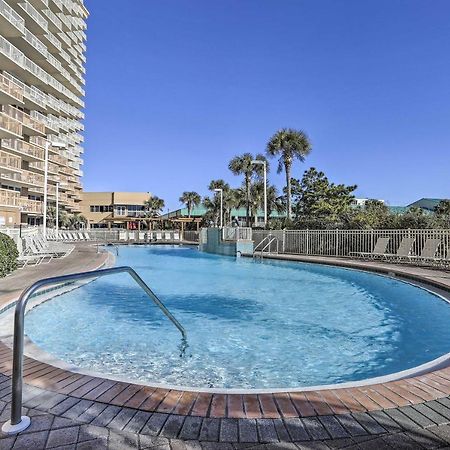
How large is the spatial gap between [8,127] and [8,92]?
278 centimetres

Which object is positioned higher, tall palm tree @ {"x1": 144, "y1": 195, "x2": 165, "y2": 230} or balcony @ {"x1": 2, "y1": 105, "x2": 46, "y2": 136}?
balcony @ {"x1": 2, "y1": 105, "x2": 46, "y2": 136}

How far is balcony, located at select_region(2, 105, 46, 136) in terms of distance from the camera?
32581 mm

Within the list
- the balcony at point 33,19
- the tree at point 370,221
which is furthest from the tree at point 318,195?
the balcony at point 33,19

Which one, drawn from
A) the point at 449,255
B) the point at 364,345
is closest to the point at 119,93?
the point at 449,255

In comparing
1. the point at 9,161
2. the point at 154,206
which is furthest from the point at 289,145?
the point at 154,206

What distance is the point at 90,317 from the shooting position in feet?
22.9

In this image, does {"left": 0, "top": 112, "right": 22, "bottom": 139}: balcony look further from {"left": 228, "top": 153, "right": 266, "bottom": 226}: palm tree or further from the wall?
{"left": 228, "top": 153, "right": 266, "bottom": 226}: palm tree

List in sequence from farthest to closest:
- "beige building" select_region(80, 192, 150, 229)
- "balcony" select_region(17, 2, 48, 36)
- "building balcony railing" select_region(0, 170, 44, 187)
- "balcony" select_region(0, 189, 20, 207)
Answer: "beige building" select_region(80, 192, 150, 229) < "balcony" select_region(17, 2, 48, 36) < "building balcony railing" select_region(0, 170, 44, 187) < "balcony" select_region(0, 189, 20, 207)

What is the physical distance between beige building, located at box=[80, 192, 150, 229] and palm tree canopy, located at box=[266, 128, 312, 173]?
43315 millimetres

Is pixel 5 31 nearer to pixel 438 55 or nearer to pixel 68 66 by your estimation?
pixel 68 66

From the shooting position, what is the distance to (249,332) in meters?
6.13

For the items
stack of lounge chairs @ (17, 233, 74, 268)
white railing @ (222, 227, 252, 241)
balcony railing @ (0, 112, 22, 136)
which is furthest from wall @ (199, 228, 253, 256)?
balcony railing @ (0, 112, 22, 136)

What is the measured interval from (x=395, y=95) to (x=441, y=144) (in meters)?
6.04

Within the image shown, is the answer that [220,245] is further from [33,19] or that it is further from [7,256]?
[33,19]
